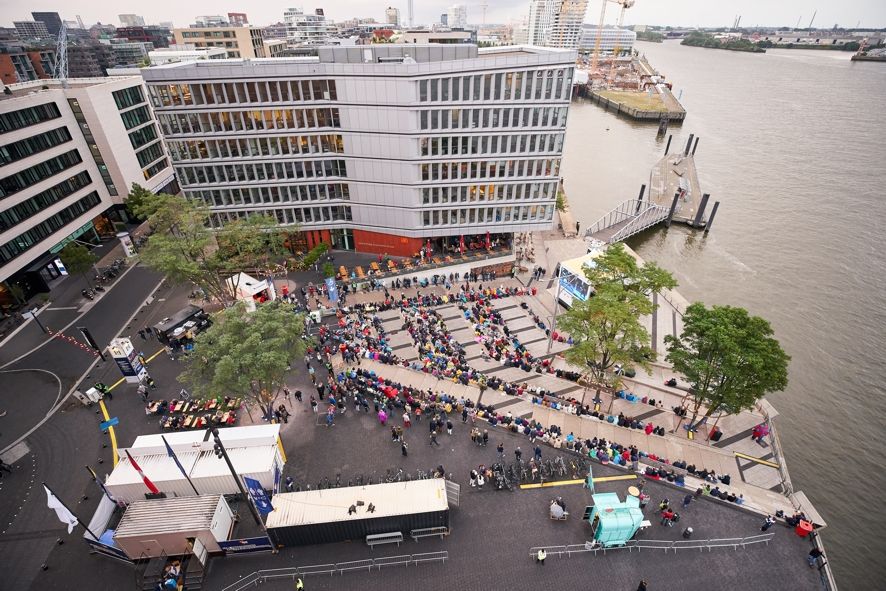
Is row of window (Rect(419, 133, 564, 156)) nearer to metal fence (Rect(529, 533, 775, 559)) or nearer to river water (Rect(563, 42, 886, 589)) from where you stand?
river water (Rect(563, 42, 886, 589))

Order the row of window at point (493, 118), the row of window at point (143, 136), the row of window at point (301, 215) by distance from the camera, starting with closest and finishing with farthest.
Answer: the row of window at point (493, 118) → the row of window at point (301, 215) → the row of window at point (143, 136)

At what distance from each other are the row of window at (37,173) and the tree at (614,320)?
186ft

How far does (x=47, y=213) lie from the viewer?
49.8 metres

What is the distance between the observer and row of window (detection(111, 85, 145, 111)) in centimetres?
6138

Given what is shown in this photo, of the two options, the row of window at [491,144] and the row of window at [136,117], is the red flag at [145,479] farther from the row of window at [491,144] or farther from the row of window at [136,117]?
the row of window at [136,117]

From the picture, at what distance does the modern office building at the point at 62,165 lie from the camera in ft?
149

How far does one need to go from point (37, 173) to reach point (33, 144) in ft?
10.2

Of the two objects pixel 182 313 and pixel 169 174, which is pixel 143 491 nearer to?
pixel 182 313

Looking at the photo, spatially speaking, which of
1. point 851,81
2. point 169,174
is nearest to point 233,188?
point 169,174

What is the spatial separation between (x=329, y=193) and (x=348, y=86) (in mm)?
12895

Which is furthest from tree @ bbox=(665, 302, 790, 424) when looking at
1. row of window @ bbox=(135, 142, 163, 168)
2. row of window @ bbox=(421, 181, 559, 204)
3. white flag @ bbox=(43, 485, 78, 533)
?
row of window @ bbox=(135, 142, 163, 168)

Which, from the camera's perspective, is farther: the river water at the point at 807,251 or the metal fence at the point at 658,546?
the river water at the point at 807,251

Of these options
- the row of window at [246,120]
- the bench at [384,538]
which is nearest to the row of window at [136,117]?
the row of window at [246,120]

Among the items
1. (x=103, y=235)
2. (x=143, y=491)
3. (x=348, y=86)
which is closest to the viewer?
(x=143, y=491)
